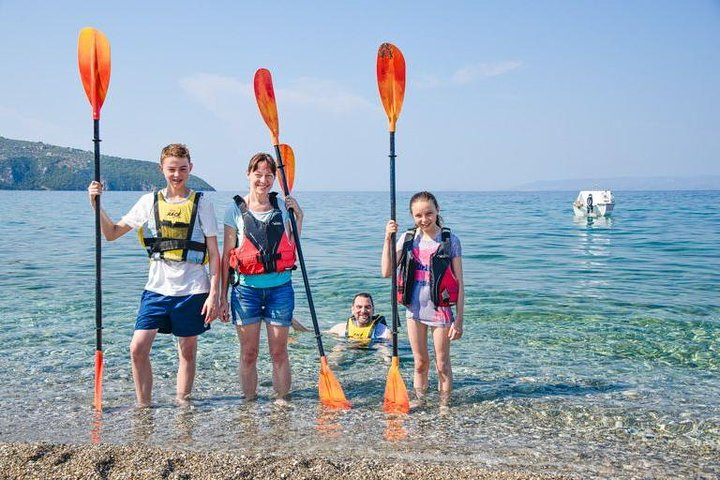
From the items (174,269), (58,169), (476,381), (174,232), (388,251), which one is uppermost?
(58,169)

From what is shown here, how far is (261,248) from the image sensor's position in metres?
4.82

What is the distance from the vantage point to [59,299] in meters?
11.0

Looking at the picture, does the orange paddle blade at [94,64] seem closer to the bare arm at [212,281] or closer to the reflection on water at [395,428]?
the bare arm at [212,281]

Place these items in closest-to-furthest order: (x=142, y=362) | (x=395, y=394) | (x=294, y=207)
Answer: (x=142, y=362) → (x=294, y=207) → (x=395, y=394)

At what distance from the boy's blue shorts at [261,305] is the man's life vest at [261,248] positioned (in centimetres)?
16

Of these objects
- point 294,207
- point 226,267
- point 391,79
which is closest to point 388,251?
point 294,207

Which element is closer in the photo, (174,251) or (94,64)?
(174,251)

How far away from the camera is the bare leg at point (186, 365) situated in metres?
4.95

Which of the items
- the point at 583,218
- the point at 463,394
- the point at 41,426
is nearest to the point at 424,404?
the point at 463,394

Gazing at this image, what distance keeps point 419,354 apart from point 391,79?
2.41 meters

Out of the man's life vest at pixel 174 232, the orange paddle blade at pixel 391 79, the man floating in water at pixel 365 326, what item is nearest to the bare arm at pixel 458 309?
the orange paddle blade at pixel 391 79

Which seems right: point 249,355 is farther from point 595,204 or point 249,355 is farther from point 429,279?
point 595,204

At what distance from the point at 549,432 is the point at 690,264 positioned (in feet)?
42.2

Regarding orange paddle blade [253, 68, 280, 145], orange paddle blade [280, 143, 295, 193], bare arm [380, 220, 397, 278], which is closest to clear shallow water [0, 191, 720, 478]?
bare arm [380, 220, 397, 278]
